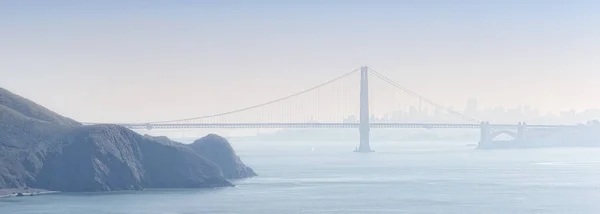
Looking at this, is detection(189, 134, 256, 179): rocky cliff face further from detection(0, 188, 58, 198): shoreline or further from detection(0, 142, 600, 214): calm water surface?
detection(0, 188, 58, 198): shoreline

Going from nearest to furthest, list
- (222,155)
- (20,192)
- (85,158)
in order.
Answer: (20,192) < (85,158) < (222,155)

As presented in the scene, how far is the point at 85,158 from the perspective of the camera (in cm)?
9256

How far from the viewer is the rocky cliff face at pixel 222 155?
117 meters

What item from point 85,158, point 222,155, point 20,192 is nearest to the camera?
point 20,192

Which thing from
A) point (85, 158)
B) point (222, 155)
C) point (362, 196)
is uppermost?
point (222, 155)

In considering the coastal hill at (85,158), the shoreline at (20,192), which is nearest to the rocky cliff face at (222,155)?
the coastal hill at (85,158)

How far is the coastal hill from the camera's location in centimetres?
9200

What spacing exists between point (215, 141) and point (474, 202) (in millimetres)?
39118

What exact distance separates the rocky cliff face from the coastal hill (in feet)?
Answer: 40.7

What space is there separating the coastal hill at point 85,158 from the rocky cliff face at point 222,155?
12411 mm

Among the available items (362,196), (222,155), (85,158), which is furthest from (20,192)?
(222,155)

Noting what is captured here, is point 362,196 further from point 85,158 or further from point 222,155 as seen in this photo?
point 222,155

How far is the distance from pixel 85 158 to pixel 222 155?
27.4 meters

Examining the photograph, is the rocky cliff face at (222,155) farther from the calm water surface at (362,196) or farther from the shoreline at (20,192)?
the shoreline at (20,192)
